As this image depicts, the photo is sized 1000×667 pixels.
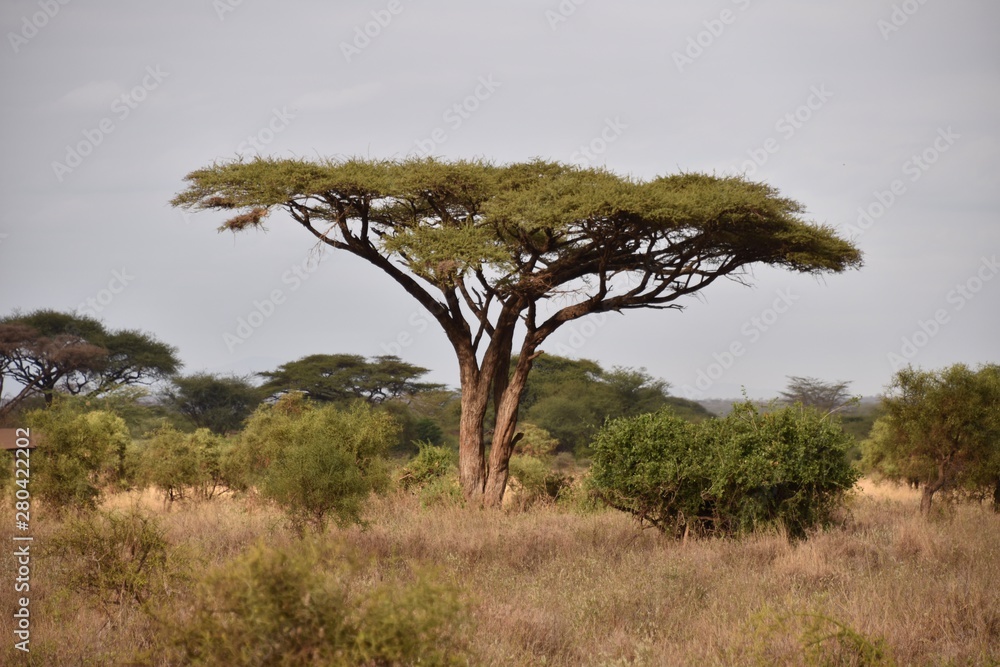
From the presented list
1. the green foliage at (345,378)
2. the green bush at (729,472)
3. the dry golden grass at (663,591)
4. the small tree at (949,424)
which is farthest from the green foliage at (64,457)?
the green foliage at (345,378)

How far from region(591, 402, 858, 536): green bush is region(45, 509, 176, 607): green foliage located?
5905 millimetres

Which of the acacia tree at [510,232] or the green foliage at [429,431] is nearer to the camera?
the acacia tree at [510,232]

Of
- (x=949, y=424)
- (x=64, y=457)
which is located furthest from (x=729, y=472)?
(x=64, y=457)

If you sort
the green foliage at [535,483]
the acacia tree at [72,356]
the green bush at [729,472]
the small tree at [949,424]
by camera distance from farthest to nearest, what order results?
the acacia tree at [72,356] → the green foliage at [535,483] → the small tree at [949,424] → the green bush at [729,472]

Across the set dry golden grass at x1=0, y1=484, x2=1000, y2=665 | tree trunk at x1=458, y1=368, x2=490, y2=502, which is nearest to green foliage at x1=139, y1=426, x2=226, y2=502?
dry golden grass at x1=0, y1=484, x2=1000, y2=665

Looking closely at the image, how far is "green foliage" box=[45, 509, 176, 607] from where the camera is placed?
704 centimetres

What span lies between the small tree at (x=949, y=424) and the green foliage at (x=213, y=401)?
1128 inches

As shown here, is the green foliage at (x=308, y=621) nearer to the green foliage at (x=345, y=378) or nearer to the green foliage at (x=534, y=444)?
the green foliage at (x=534, y=444)

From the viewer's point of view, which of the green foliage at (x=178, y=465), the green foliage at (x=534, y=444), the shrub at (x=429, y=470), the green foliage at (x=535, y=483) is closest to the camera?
the green foliage at (x=178, y=465)

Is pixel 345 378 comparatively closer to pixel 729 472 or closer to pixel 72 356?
pixel 72 356

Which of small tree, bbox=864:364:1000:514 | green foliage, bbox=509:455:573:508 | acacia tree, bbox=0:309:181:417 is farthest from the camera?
acacia tree, bbox=0:309:181:417

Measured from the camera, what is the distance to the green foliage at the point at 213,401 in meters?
37.9

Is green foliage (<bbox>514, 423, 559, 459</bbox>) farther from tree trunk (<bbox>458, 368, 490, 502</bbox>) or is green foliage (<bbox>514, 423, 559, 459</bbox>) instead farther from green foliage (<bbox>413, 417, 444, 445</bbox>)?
tree trunk (<bbox>458, 368, 490, 502</bbox>)

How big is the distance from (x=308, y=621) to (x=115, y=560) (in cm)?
359
